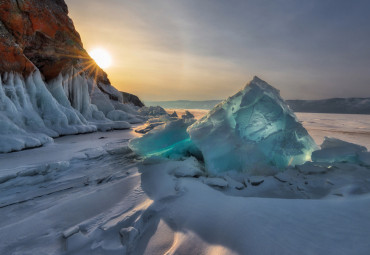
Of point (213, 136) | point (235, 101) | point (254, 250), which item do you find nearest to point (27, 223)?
point (254, 250)

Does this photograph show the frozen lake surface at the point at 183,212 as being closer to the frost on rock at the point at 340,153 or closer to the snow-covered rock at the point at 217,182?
the snow-covered rock at the point at 217,182

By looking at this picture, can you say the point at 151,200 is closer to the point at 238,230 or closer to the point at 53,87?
the point at 238,230

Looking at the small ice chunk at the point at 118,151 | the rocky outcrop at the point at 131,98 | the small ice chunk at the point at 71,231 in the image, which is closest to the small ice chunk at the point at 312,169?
the small ice chunk at the point at 71,231

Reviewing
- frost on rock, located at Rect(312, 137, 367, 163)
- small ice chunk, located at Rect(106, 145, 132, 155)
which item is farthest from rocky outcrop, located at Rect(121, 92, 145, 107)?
frost on rock, located at Rect(312, 137, 367, 163)

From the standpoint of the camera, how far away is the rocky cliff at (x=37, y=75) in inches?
254

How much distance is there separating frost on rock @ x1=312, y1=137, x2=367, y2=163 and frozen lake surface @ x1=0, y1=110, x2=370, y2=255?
279 millimetres

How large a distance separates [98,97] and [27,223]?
55.7 ft

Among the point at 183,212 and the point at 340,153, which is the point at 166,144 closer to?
the point at 183,212

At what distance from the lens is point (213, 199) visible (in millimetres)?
2312

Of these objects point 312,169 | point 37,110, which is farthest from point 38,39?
point 312,169

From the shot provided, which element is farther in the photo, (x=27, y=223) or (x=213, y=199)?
(x=213, y=199)

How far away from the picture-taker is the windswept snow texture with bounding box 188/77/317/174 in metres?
3.63

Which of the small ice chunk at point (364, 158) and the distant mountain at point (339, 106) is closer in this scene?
the small ice chunk at point (364, 158)

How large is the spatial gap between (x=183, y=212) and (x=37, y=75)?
1069cm
